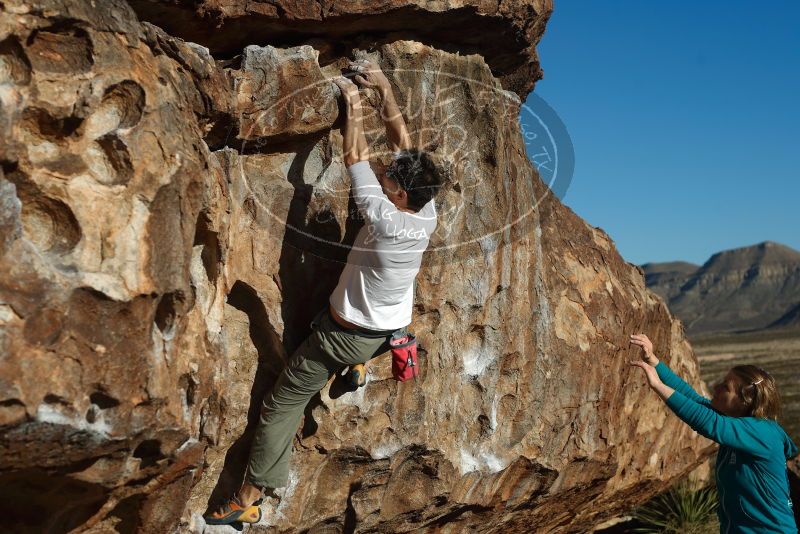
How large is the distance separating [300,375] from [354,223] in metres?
1.42

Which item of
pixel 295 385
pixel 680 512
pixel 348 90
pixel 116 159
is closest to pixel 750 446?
pixel 295 385

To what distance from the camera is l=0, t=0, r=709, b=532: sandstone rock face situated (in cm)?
413

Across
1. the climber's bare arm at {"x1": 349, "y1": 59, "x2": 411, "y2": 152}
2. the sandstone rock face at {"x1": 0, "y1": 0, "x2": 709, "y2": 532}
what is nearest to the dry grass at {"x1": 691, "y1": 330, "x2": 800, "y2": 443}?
the sandstone rock face at {"x1": 0, "y1": 0, "x2": 709, "y2": 532}

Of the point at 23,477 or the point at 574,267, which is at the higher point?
the point at 574,267

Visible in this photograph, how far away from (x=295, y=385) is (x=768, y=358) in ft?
152

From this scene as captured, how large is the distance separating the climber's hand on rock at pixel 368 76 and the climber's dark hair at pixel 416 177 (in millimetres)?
908

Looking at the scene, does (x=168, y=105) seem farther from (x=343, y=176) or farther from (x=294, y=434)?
(x=294, y=434)

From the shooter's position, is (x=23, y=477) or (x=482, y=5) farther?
(x=482, y=5)

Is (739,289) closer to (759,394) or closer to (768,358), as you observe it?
(768,358)

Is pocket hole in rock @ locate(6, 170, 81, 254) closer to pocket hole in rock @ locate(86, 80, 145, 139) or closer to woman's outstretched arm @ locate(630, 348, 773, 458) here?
pocket hole in rock @ locate(86, 80, 145, 139)

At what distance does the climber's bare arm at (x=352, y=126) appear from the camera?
5.64m

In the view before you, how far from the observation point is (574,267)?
8.20 meters

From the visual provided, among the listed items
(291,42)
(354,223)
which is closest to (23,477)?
(354,223)

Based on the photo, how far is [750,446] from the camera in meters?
5.15
